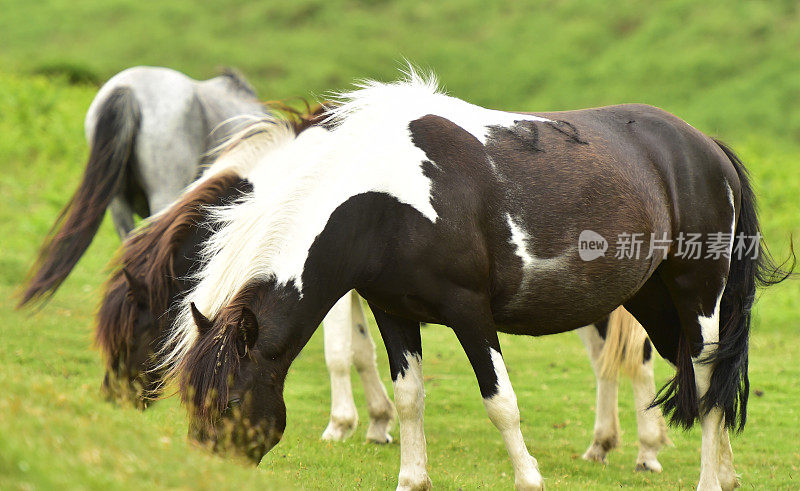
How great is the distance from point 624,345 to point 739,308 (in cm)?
114

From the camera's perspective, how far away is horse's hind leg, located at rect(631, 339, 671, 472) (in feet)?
21.4

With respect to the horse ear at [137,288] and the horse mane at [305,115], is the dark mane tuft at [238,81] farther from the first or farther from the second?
the horse ear at [137,288]

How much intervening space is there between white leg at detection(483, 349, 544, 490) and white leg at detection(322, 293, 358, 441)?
7.84 feet

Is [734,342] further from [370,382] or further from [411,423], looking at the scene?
[370,382]

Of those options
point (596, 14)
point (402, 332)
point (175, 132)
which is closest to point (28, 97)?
point (175, 132)

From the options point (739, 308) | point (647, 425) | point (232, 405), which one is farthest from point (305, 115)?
point (647, 425)

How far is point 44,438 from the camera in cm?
308

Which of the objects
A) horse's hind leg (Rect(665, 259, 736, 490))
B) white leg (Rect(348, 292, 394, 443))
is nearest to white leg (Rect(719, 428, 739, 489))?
horse's hind leg (Rect(665, 259, 736, 490))

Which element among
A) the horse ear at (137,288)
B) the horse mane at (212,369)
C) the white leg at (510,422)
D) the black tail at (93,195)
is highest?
the horse mane at (212,369)

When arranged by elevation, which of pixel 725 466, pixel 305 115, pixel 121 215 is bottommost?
pixel 121 215

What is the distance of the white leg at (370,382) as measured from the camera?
6879mm

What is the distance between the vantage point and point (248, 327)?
4082 millimetres

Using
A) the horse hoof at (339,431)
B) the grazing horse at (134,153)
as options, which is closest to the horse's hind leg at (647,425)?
the horse hoof at (339,431)

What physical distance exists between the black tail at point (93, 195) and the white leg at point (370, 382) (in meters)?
2.44
